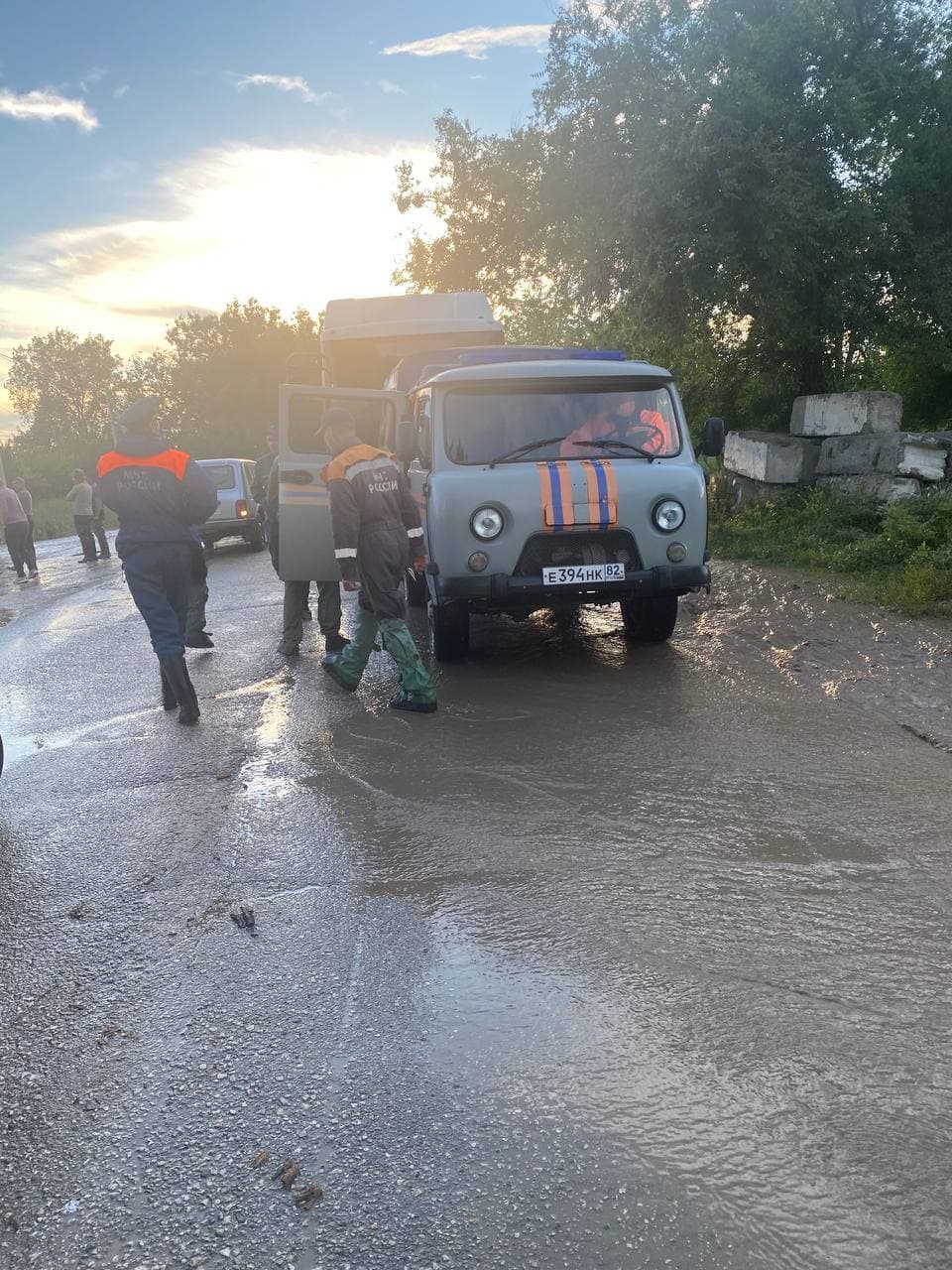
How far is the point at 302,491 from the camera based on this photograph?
307 inches

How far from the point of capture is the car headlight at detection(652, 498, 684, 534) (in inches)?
268

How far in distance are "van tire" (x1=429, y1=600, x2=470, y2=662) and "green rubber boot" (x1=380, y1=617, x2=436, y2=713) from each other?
0.86m

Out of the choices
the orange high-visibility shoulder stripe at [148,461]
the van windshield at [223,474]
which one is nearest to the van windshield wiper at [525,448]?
the orange high-visibility shoulder stripe at [148,461]

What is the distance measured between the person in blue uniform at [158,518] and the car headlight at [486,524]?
5.80 feet

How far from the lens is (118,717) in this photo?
6.80m

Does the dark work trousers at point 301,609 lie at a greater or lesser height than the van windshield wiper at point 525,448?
lesser

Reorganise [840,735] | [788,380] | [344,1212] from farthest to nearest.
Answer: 1. [788,380]
2. [840,735]
3. [344,1212]

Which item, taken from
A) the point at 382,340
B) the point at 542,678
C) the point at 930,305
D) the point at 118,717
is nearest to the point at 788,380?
the point at 930,305

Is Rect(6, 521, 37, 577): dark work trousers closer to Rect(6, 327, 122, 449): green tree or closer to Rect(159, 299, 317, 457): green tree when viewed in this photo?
Rect(159, 299, 317, 457): green tree

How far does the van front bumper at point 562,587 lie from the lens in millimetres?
6652

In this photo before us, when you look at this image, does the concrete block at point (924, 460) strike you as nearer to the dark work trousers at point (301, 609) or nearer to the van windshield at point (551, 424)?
the van windshield at point (551, 424)

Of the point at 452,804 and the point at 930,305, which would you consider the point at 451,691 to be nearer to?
the point at 452,804

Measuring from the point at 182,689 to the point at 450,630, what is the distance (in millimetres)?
1989

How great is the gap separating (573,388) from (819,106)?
27.6 feet
